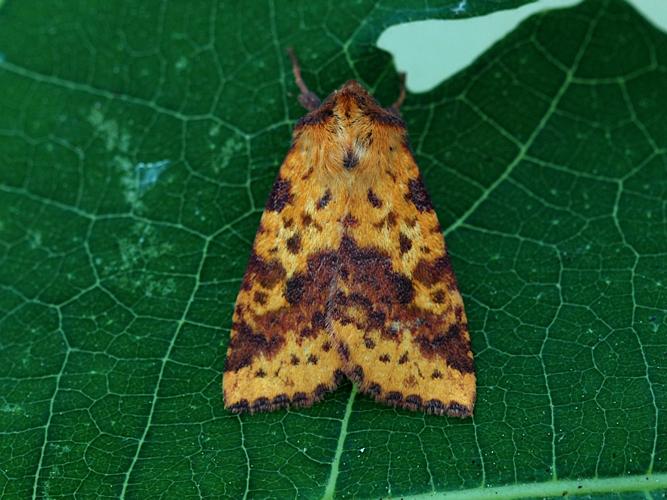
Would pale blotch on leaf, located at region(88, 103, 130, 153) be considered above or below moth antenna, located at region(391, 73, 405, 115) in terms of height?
below

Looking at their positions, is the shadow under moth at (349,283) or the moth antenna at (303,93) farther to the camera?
the moth antenna at (303,93)

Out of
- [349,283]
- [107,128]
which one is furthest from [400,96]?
[107,128]

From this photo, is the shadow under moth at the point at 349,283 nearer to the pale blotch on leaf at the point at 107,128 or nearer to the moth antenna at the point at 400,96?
the moth antenna at the point at 400,96

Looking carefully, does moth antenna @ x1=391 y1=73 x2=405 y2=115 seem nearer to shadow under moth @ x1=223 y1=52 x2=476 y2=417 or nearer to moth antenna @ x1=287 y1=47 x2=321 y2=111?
shadow under moth @ x1=223 y1=52 x2=476 y2=417

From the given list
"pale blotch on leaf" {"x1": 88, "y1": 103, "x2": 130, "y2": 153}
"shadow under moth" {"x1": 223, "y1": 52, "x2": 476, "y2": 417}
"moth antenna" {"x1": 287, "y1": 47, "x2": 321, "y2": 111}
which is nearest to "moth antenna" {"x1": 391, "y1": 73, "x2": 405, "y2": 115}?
"shadow under moth" {"x1": 223, "y1": 52, "x2": 476, "y2": 417}

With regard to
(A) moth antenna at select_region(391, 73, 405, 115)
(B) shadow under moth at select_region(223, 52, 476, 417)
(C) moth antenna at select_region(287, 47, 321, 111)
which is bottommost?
(B) shadow under moth at select_region(223, 52, 476, 417)

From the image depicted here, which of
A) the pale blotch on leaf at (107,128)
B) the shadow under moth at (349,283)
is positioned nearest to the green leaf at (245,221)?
the pale blotch on leaf at (107,128)

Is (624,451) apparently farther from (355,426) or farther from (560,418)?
(355,426)

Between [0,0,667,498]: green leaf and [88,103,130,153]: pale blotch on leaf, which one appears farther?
[88,103,130,153]: pale blotch on leaf
